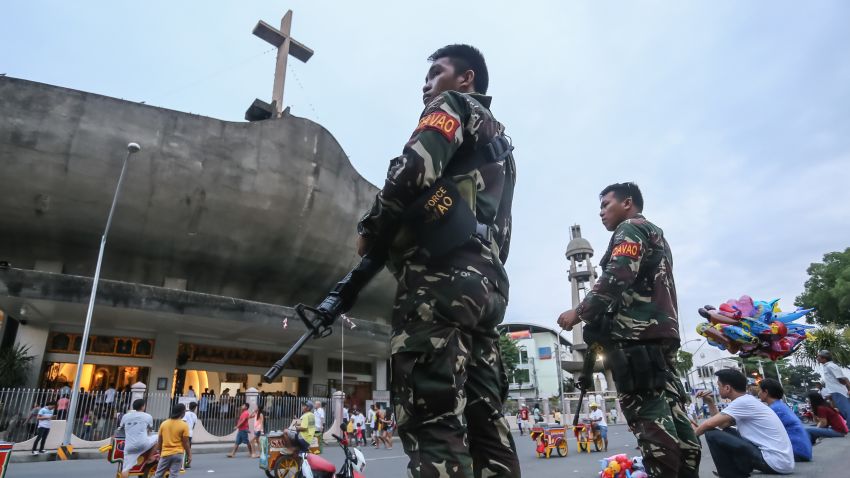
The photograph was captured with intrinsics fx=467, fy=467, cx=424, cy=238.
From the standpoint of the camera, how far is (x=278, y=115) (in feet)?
81.6

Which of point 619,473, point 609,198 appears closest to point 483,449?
point 609,198

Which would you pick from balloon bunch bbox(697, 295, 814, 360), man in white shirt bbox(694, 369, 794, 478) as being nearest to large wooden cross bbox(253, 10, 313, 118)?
balloon bunch bbox(697, 295, 814, 360)

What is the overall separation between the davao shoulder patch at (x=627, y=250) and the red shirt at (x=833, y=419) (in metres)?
7.26

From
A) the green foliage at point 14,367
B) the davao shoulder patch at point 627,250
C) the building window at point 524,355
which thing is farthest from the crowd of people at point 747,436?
the building window at point 524,355

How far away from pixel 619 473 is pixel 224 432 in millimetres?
16203

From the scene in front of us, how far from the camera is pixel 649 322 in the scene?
3.19 m

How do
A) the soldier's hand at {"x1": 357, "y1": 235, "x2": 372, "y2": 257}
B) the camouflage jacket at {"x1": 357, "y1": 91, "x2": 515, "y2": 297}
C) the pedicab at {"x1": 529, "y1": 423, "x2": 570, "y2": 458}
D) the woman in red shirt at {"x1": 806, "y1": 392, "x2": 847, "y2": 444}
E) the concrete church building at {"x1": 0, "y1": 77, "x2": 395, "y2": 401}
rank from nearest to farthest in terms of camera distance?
the camouflage jacket at {"x1": 357, "y1": 91, "x2": 515, "y2": 297} < the soldier's hand at {"x1": 357, "y1": 235, "x2": 372, "y2": 257} < the woman in red shirt at {"x1": 806, "y1": 392, "x2": 847, "y2": 444} < the pedicab at {"x1": 529, "y1": 423, "x2": 570, "y2": 458} < the concrete church building at {"x1": 0, "y1": 77, "x2": 395, "y2": 401}

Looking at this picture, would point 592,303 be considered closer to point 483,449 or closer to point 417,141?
point 483,449

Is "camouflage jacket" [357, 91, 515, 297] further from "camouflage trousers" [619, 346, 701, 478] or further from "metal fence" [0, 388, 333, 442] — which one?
"metal fence" [0, 388, 333, 442]

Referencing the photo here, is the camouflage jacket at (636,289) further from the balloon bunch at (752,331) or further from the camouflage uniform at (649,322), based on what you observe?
the balloon bunch at (752,331)

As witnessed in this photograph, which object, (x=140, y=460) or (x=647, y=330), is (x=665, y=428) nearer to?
(x=647, y=330)

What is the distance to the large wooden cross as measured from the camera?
999 inches

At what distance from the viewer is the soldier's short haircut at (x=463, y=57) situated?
8.11 ft

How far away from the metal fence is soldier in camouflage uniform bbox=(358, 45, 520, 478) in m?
14.5
